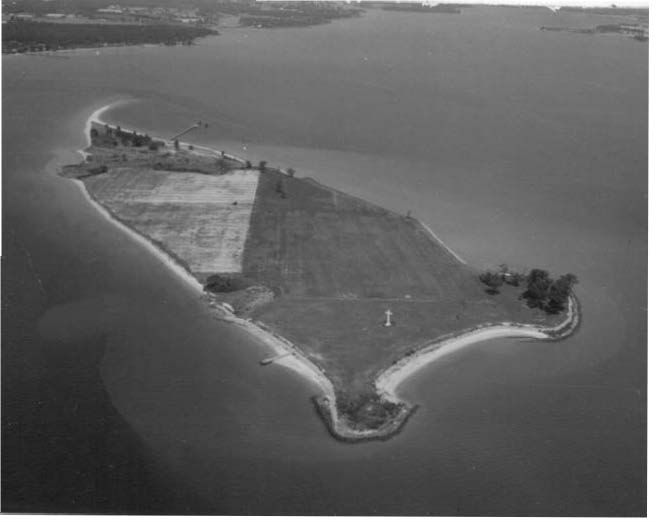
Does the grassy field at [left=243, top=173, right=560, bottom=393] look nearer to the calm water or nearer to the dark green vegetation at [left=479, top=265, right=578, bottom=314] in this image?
the dark green vegetation at [left=479, top=265, right=578, bottom=314]

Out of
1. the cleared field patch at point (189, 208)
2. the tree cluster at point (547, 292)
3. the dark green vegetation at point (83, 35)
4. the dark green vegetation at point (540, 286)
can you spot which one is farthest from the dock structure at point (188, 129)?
the dark green vegetation at point (83, 35)

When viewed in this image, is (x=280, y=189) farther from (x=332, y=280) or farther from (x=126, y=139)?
(x=126, y=139)

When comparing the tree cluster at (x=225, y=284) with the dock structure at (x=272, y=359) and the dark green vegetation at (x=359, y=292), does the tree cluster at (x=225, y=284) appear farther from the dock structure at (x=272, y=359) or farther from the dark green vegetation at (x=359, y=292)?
the dock structure at (x=272, y=359)

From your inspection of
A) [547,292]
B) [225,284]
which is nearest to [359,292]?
[225,284]

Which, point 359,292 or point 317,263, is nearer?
point 359,292

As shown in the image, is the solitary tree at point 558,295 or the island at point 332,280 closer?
the island at point 332,280

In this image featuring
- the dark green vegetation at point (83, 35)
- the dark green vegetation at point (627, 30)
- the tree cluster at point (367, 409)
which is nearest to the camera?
the tree cluster at point (367, 409)

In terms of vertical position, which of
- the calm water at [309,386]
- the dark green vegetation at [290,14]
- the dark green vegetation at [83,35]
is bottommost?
the calm water at [309,386]

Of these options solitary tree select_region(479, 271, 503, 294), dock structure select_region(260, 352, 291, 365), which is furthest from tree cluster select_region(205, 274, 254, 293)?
solitary tree select_region(479, 271, 503, 294)
